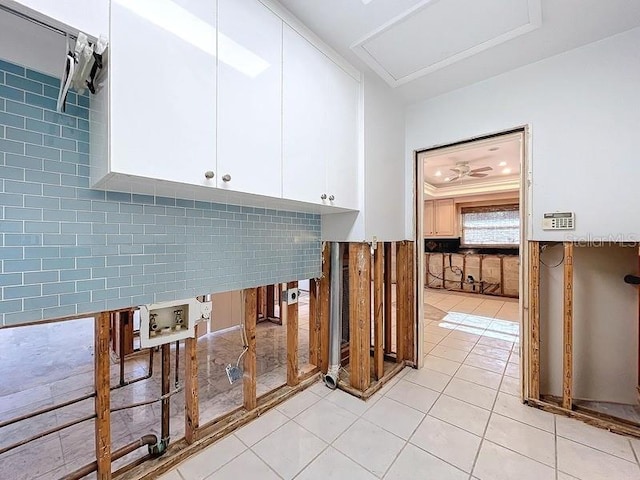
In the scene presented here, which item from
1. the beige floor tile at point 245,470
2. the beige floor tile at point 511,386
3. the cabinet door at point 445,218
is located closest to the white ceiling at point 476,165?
the cabinet door at point 445,218

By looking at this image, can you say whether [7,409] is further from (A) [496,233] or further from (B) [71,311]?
(A) [496,233]

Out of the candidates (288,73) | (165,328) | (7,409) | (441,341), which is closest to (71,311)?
(165,328)

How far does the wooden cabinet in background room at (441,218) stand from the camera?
657 centimetres

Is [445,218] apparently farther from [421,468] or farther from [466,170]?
[421,468]

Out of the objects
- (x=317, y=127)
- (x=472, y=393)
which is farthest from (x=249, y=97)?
(x=472, y=393)

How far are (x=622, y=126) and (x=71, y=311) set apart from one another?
3.16 m

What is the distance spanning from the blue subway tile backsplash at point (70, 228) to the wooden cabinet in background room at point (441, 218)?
634 cm

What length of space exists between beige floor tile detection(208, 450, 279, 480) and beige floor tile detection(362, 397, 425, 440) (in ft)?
2.39

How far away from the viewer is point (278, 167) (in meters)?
1.42

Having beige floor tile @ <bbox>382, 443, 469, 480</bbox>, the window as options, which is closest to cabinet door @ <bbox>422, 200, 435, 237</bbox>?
the window

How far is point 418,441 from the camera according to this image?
1622mm

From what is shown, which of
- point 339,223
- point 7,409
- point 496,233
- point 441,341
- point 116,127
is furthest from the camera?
point 496,233

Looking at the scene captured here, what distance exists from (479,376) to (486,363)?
1.13 ft

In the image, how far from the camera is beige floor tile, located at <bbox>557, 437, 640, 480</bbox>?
54.4 inches
